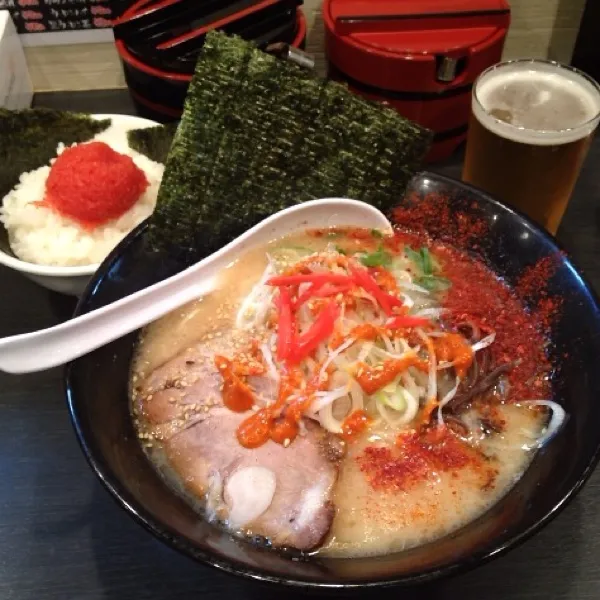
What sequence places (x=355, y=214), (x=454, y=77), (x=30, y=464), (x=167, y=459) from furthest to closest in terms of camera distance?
1. (x=454, y=77)
2. (x=355, y=214)
3. (x=30, y=464)
4. (x=167, y=459)

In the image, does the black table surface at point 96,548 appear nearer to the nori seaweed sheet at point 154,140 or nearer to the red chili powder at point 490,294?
the red chili powder at point 490,294

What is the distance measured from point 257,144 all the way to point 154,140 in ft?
1.20

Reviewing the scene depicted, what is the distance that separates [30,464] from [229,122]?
668mm

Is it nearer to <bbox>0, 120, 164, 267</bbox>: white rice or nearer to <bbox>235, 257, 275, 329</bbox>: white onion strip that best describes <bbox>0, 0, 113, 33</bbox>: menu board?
<bbox>0, 120, 164, 267</bbox>: white rice

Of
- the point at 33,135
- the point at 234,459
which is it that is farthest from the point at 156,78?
the point at 234,459

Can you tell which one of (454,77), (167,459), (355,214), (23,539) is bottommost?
(23,539)

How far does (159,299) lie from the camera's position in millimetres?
1124

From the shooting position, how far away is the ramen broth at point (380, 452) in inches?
36.8

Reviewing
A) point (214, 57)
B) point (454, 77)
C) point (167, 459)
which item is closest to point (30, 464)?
point (167, 459)

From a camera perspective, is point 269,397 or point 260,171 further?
point 260,171

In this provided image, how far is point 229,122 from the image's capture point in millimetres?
1187

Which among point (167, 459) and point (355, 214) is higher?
point (355, 214)

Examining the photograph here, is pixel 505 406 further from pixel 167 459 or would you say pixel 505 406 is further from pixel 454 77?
pixel 454 77

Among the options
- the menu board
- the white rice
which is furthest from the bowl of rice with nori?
the menu board
